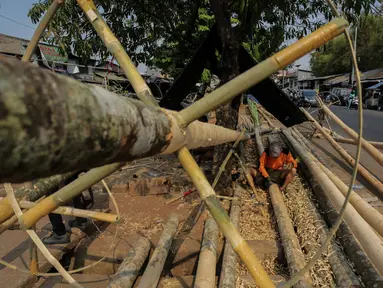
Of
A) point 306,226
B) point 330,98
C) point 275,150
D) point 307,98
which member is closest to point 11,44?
point 275,150

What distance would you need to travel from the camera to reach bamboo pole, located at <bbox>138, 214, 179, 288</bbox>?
2916 mm

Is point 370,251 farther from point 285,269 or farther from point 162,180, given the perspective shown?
point 162,180

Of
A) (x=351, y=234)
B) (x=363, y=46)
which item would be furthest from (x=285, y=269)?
(x=363, y=46)

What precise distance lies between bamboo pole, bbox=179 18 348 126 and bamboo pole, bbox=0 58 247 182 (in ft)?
1.89

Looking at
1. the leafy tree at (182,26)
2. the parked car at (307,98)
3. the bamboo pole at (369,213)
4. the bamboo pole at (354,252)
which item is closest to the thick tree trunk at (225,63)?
the leafy tree at (182,26)

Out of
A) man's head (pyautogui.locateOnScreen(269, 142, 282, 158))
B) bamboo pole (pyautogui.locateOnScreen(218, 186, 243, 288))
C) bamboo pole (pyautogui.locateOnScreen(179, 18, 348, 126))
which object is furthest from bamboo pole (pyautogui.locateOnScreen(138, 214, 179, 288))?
man's head (pyautogui.locateOnScreen(269, 142, 282, 158))

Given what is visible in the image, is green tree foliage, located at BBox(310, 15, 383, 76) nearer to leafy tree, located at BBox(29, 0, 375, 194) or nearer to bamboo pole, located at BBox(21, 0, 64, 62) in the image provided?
leafy tree, located at BBox(29, 0, 375, 194)

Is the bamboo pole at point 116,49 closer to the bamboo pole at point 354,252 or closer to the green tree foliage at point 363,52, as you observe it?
the bamboo pole at point 354,252

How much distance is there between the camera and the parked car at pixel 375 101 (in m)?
22.3

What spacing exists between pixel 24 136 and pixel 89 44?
6484 millimetres

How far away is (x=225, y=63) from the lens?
5082 millimetres

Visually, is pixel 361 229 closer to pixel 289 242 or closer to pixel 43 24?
pixel 289 242

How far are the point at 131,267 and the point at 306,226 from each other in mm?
2332

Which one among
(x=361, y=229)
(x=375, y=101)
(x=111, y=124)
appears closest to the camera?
(x=111, y=124)
